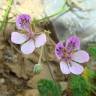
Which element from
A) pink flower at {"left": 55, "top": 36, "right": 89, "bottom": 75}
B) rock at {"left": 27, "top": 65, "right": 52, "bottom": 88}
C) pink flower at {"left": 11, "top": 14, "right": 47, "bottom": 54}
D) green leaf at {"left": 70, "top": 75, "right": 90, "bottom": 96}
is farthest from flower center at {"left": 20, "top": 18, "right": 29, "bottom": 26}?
rock at {"left": 27, "top": 65, "right": 52, "bottom": 88}

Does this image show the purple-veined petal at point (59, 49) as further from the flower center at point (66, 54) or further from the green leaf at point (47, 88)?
the green leaf at point (47, 88)

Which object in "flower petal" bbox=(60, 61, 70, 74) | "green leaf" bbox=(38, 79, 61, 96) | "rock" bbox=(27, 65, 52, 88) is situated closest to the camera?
"flower petal" bbox=(60, 61, 70, 74)

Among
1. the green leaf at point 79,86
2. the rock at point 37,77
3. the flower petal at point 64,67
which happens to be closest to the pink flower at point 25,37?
the flower petal at point 64,67

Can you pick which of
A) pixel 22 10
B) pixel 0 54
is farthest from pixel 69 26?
pixel 0 54

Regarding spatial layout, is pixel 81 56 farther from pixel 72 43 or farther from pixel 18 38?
pixel 18 38

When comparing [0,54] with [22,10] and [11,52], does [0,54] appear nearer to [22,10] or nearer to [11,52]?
[11,52]

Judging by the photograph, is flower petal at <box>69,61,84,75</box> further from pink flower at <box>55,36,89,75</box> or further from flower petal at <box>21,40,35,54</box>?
flower petal at <box>21,40,35,54</box>

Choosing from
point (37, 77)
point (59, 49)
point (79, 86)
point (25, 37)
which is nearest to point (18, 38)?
point (25, 37)

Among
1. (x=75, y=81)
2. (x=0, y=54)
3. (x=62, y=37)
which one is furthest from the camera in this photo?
(x=62, y=37)

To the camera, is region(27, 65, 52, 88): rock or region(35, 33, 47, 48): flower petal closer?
region(35, 33, 47, 48): flower petal
